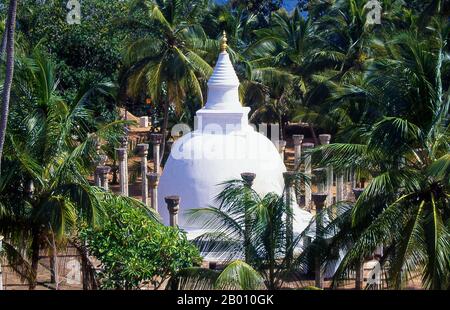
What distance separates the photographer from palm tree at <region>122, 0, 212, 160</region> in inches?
1216

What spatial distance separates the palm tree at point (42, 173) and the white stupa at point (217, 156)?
553cm

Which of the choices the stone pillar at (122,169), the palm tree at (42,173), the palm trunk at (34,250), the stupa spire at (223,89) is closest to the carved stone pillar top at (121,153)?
the stone pillar at (122,169)

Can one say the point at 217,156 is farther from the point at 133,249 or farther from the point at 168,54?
the point at 168,54

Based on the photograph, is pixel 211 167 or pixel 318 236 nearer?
pixel 318 236

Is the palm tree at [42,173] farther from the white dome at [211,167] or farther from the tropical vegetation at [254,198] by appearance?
the white dome at [211,167]

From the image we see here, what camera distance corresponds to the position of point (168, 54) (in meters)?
31.6

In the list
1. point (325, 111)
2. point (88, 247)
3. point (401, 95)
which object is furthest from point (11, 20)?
point (325, 111)

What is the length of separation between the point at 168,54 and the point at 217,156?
935cm

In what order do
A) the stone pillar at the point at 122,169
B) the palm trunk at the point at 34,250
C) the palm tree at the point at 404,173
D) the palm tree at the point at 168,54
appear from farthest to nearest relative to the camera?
the palm tree at the point at 168,54 → the stone pillar at the point at 122,169 → the palm trunk at the point at 34,250 → the palm tree at the point at 404,173

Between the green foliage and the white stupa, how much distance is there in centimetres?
572

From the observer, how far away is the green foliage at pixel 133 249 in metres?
16.4

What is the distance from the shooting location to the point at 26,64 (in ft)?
55.9

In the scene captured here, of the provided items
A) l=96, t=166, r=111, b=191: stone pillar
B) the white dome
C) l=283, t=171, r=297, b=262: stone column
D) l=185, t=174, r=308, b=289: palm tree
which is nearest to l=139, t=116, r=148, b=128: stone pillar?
l=96, t=166, r=111, b=191: stone pillar

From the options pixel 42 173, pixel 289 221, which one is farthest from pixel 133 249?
pixel 289 221
